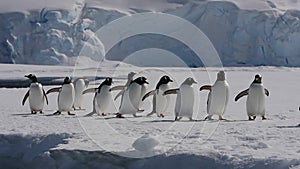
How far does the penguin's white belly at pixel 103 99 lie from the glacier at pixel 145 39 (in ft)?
98.2

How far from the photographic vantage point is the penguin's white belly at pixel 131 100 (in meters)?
9.08

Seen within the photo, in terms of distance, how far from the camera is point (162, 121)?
27.2ft

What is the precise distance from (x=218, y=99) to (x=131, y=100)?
163 cm

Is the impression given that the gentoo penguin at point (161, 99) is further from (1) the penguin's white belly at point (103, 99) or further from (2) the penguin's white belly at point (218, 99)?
(2) the penguin's white belly at point (218, 99)

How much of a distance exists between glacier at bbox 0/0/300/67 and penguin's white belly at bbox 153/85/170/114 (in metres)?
30.3

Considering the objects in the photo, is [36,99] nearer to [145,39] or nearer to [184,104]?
[184,104]

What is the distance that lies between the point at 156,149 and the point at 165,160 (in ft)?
0.70

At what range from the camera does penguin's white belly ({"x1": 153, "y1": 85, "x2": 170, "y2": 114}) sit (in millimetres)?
9211

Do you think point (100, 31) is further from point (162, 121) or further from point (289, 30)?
point (162, 121)

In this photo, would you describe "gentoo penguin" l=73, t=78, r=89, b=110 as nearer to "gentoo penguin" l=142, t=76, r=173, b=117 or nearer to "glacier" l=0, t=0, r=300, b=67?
"gentoo penguin" l=142, t=76, r=173, b=117

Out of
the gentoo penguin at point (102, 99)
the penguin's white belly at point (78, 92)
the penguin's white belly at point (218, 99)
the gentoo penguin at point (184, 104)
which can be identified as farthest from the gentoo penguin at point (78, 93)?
the penguin's white belly at point (218, 99)

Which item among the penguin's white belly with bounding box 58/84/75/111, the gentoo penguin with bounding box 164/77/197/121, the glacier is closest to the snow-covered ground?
the gentoo penguin with bounding box 164/77/197/121

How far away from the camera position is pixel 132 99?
30.2ft

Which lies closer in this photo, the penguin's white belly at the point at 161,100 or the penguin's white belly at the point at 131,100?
the penguin's white belly at the point at 131,100
